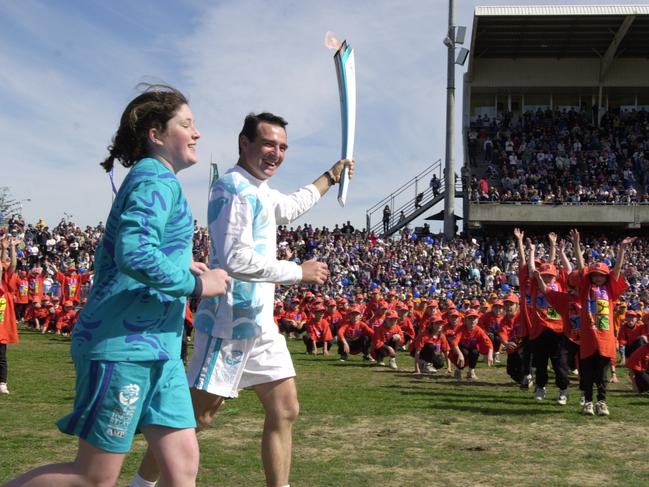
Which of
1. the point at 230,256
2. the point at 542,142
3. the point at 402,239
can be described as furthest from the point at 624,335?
the point at 542,142

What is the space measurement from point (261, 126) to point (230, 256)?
0.84 meters

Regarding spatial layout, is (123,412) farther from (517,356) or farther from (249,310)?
(517,356)

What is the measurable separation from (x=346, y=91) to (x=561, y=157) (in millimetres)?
36498

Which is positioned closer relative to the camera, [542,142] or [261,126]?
[261,126]

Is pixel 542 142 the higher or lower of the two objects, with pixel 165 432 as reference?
higher

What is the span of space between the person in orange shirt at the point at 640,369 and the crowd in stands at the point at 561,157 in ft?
83.2

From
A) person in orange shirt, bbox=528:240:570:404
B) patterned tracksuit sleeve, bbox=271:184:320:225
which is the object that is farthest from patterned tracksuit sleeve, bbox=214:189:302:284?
person in orange shirt, bbox=528:240:570:404

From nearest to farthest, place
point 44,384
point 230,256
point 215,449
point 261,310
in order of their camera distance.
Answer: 1. point 230,256
2. point 261,310
3. point 215,449
4. point 44,384

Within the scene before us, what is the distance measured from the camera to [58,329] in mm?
22016

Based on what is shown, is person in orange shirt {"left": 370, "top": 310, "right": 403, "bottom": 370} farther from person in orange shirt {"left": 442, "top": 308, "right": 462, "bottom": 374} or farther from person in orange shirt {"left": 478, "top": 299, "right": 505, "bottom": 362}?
person in orange shirt {"left": 478, "top": 299, "right": 505, "bottom": 362}

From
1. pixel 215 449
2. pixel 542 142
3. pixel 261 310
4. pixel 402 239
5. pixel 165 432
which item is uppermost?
pixel 542 142

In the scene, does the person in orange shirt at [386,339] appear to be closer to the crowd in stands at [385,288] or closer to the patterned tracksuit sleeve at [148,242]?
the crowd in stands at [385,288]

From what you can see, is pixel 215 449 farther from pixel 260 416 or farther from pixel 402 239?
pixel 402 239

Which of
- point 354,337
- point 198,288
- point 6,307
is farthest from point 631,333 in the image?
point 198,288
